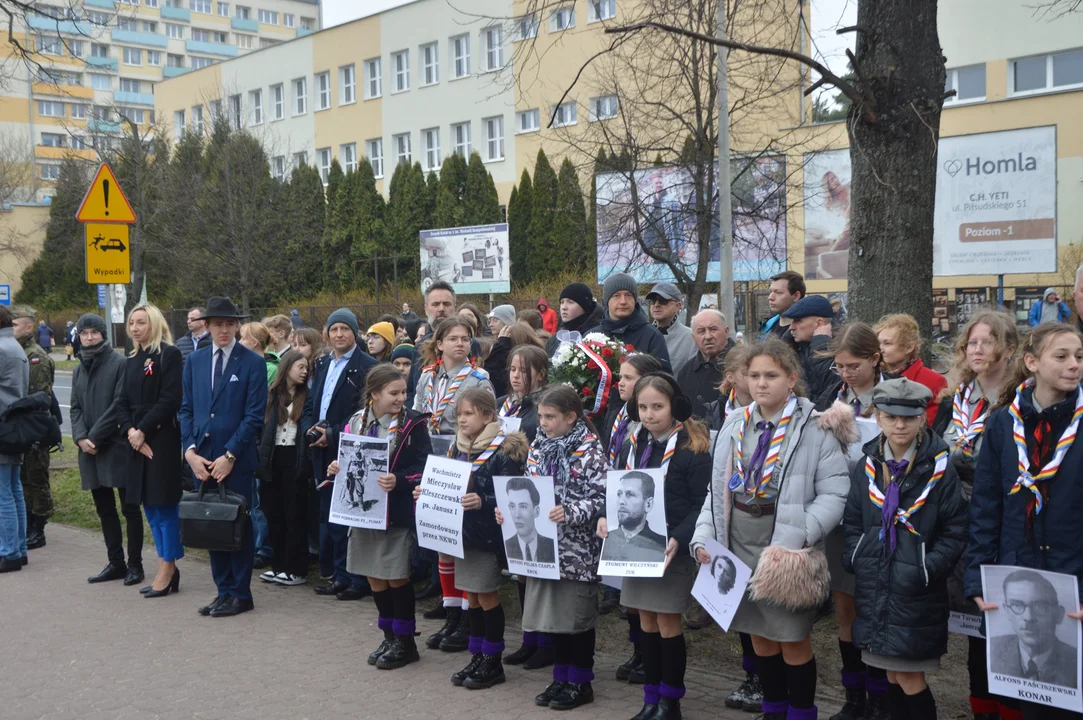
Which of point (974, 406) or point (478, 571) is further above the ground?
point (974, 406)

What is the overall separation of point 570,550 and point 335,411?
322 centimetres

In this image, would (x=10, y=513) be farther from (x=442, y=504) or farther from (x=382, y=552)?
(x=442, y=504)

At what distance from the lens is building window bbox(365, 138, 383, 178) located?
165 ft

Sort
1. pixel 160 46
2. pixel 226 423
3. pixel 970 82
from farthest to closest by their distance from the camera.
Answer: pixel 160 46, pixel 970 82, pixel 226 423

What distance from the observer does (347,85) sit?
51.4 metres

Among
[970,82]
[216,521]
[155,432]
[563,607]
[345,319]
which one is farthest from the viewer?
[970,82]

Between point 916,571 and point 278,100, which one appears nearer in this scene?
point 916,571

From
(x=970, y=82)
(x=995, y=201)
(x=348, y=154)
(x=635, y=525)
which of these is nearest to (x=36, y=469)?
(x=635, y=525)

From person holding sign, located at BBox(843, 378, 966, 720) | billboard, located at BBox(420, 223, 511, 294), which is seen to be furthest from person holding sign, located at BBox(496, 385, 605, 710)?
billboard, located at BBox(420, 223, 511, 294)

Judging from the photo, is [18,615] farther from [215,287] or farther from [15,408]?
[215,287]

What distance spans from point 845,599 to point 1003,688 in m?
1.14

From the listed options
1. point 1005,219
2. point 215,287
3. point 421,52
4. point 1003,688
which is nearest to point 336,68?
point 421,52

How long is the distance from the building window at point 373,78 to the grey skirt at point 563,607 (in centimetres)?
4681

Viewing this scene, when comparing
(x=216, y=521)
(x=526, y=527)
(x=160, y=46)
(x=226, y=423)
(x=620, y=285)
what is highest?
(x=160, y=46)
